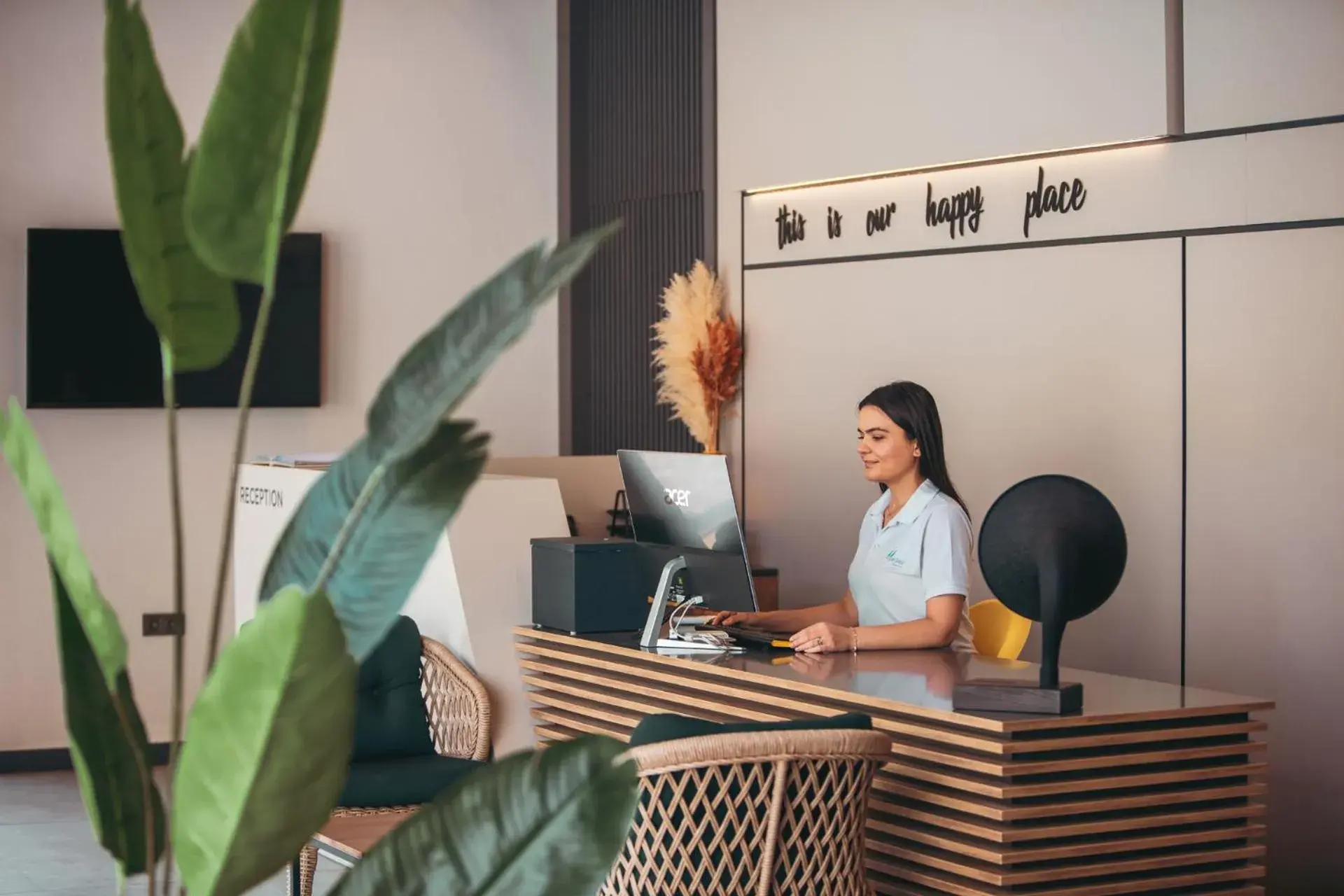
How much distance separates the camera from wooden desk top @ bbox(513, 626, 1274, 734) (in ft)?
10.5

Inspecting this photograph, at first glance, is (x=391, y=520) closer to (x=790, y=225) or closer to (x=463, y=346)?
(x=463, y=346)

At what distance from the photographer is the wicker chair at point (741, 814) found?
2943 mm

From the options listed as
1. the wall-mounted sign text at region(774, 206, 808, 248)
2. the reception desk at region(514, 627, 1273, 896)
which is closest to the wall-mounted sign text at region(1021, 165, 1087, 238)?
the wall-mounted sign text at region(774, 206, 808, 248)

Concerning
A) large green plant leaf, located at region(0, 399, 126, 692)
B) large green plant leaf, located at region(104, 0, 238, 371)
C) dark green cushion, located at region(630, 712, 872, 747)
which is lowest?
dark green cushion, located at region(630, 712, 872, 747)

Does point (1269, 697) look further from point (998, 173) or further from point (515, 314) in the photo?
point (515, 314)

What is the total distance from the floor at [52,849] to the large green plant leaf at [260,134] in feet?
14.3

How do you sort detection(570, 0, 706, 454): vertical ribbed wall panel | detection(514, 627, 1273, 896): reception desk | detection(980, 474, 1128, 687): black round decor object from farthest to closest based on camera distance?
detection(570, 0, 706, 454): vertical ribbed wall panel
detection(980, 474, 1128, 687): black round decor object
detection(514, 627, 1273, 896): reception desk

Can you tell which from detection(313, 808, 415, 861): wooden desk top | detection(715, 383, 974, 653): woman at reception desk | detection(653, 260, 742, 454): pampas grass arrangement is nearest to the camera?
detection(313, 808, 415, 861): wooden desk top

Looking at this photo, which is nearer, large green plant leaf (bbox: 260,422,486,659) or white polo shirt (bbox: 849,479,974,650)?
large green plant leaf (bbox: 260,422,486,659)

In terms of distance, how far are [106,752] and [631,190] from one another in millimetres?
6759

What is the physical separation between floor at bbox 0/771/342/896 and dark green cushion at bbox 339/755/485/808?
1001 mm

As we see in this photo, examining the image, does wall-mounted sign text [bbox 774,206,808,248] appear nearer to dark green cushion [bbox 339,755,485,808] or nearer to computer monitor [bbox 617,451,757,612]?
computer monitor [bbox 617,451,757,612]

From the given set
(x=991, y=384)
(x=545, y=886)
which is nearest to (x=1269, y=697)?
(x=991, y=384)

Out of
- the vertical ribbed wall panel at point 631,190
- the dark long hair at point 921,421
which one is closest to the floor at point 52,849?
the dark long hair at point 921,421
